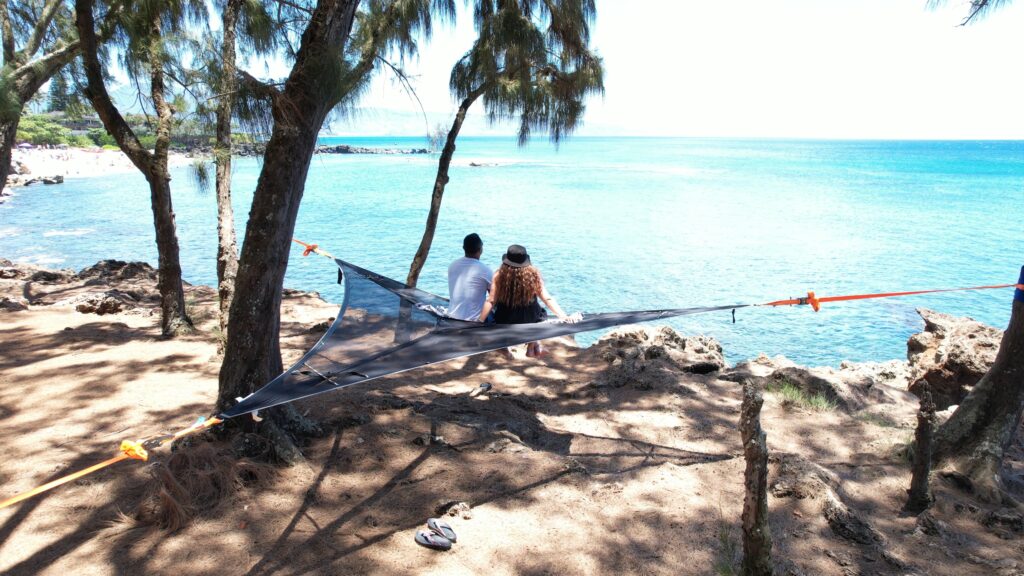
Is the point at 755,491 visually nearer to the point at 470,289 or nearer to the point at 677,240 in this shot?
the point at 470,289

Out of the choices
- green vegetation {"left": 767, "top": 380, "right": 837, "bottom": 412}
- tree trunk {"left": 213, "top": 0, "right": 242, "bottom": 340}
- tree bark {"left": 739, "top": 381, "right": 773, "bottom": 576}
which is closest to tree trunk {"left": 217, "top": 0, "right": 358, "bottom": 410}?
tree trunk {"left": 213, "top": 0, "right": 242, "bottom": 340}

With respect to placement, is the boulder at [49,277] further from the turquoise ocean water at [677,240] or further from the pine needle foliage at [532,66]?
the pine needle foliage at [532,66]

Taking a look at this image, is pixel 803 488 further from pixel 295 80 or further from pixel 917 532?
pixel 295 80

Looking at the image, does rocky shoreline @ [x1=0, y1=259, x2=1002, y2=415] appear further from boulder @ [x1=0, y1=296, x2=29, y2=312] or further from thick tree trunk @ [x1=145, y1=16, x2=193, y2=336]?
thick tree trunk @ [x1=145, y1=16, x2=193, y2=336]

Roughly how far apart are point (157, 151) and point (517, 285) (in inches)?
133

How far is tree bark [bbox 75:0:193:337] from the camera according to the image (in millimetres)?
4793

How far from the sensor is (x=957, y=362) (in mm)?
5449

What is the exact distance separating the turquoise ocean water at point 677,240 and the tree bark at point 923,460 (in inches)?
150

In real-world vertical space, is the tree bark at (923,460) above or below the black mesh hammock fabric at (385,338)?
below

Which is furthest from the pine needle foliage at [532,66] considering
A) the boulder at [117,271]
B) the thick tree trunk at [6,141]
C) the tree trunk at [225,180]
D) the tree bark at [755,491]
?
the boulder at [117,271]

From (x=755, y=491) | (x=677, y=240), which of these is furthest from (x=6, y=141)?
(x=677, y=240)

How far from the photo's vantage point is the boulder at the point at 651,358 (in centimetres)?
496

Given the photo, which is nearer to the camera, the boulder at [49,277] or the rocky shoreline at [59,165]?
the boulder at [49,277]

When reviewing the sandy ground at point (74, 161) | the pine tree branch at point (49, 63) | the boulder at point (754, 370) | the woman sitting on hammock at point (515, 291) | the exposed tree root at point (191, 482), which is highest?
the pine tree branch at point (49, 63)
